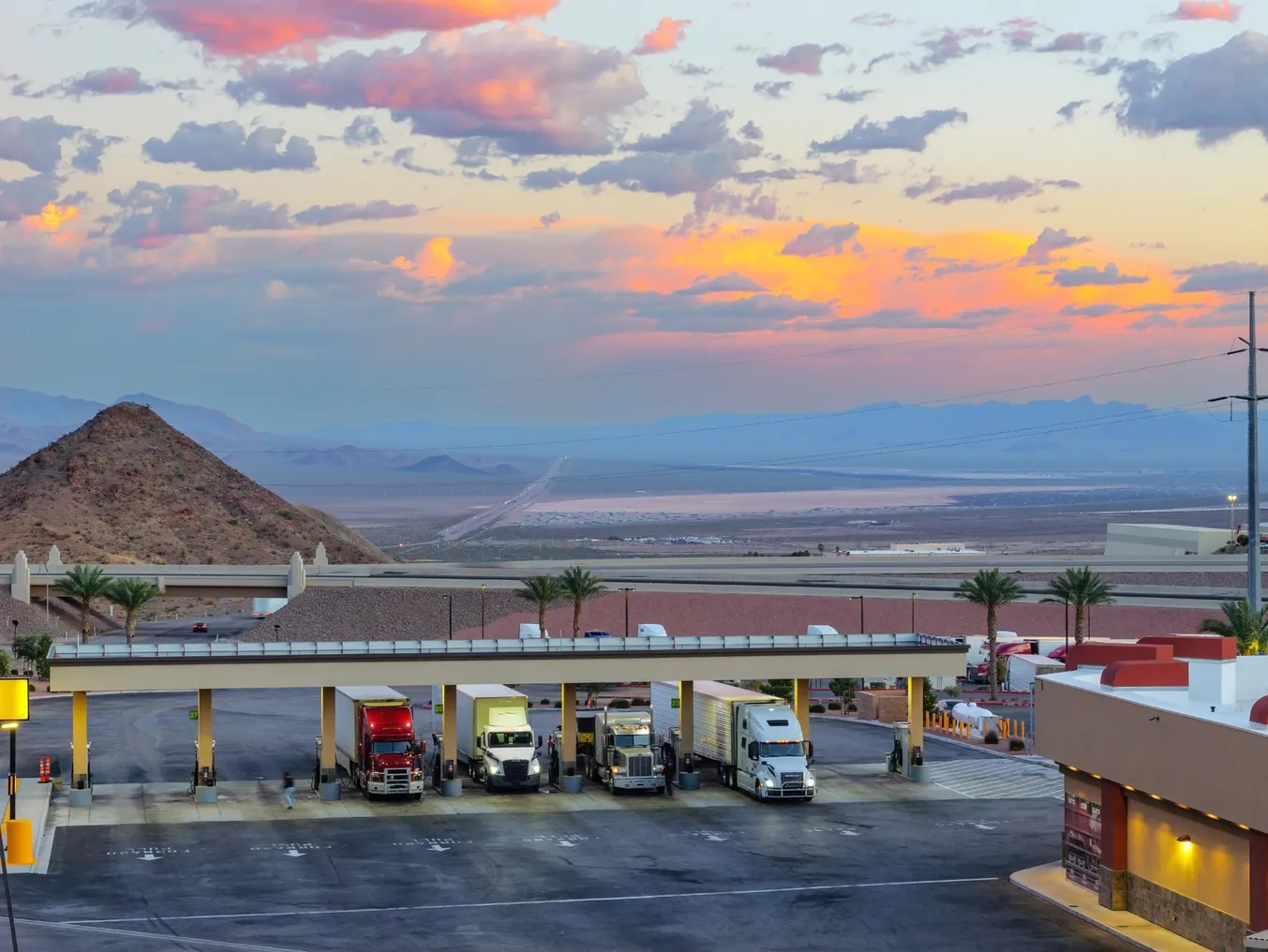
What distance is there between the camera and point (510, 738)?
61.6 m

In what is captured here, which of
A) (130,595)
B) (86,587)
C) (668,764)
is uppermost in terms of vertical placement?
(86,587)

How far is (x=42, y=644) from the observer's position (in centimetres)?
10500

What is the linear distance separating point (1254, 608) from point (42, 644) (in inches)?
2747

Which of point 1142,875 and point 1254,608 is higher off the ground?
point 1254,608

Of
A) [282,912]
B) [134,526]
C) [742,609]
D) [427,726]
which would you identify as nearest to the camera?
[282,912]

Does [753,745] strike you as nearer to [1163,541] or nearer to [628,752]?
[628,752]

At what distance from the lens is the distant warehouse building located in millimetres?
147875

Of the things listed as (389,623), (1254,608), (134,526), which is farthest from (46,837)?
(134,526)

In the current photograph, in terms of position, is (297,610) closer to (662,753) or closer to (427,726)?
(427,726)

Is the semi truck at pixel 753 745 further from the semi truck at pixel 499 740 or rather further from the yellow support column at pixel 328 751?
the yellow support column at pixel 328 751

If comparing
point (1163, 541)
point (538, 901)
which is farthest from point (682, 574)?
point (538, 901)

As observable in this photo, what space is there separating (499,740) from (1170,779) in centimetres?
2702

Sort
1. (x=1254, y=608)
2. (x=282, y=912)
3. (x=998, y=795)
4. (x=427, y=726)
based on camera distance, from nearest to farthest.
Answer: (x=282, y=912), (x=998, y=795), (x=1254, y=608), (x=427, y=726)

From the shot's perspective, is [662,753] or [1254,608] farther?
[1254,608]
